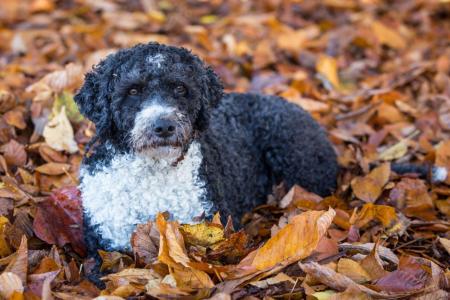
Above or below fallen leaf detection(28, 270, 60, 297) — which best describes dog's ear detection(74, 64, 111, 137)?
above

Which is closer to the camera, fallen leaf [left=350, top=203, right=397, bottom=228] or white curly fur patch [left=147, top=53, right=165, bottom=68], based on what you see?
white curly fur patch [left=147, top=53, right=165, bottom=68]

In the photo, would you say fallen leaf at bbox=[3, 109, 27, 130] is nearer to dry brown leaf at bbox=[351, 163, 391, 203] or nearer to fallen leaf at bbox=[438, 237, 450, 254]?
dry brown leaf at bbox=[351, 163, 391, 203]

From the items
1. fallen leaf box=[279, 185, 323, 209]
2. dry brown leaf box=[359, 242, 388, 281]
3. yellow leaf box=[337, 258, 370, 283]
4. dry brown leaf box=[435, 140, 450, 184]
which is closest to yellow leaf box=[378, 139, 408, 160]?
dry brown leaf box=[435, 140, 450, 184]

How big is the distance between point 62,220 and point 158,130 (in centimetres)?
100

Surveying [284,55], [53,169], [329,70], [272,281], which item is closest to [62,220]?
[53,169]

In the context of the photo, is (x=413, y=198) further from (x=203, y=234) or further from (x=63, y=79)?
(x=63, y=79)

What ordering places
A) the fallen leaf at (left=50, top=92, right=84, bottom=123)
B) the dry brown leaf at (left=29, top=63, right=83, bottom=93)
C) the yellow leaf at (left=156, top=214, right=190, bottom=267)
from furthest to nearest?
the dry brown leaf at (left=29, top=63, right=83, bottom=93), the fallen leaf at (left=50, top=92, right=84, bottom=123), the yellow leaf at (left=156, top=214, right=190, bottom=267)

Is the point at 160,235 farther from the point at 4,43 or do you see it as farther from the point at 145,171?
the point at 4,43

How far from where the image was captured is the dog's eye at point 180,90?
3703 millimetres

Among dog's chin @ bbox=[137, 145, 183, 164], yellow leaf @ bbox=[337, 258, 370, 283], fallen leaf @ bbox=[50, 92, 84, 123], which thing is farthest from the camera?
fallen leaf @ bbox=[50, 92, 84, 123]

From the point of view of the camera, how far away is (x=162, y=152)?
362 centimetres

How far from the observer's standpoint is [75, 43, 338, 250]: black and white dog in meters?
3.60

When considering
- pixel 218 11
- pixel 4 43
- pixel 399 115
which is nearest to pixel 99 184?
pixel 399 115

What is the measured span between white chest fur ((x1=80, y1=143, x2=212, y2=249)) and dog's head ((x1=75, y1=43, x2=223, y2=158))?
165mm
